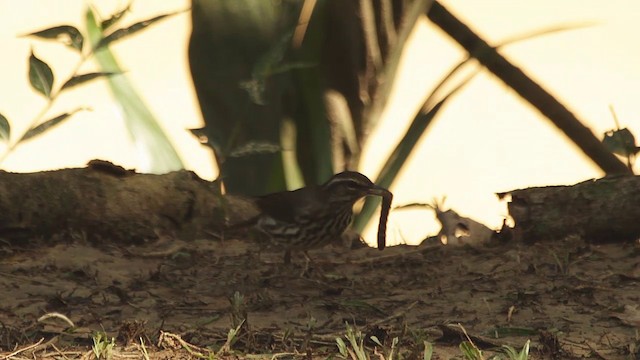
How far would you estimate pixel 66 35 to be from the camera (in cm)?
467

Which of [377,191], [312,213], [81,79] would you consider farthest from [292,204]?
[81,79]

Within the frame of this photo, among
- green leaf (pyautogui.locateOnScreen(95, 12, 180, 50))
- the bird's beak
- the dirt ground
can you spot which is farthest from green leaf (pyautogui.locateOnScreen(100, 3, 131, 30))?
the bird's beak

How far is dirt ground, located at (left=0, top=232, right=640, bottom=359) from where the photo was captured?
3445 millimetres

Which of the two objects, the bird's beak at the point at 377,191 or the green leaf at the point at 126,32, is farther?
the bird's beak at the point at 377,191

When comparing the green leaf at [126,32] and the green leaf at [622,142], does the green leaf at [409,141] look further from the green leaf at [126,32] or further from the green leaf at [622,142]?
the green leaf at [126,32]

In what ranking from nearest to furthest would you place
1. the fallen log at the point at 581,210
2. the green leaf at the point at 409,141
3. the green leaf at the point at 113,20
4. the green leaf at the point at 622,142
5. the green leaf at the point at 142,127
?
the green leaf at the point at 113,20
the fallen log at the point at 581,210
the green leaf at the point at 622,142
the green leaf at the point at 409,141
the green leaf at the point at 142,127

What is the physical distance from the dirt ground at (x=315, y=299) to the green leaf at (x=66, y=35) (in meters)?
0.79

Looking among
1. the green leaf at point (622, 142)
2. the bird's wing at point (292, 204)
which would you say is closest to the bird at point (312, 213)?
the bird's wing at point (292, 204)

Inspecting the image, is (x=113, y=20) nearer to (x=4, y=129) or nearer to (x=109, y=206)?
(x=4, y=129)

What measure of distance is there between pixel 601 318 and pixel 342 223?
168 centimetres

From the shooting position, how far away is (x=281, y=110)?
6.31 m

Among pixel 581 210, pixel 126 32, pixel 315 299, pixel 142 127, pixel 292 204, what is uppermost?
pixel 142 127

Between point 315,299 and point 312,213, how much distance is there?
901 mm

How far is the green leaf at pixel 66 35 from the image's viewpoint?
4.55 meters
